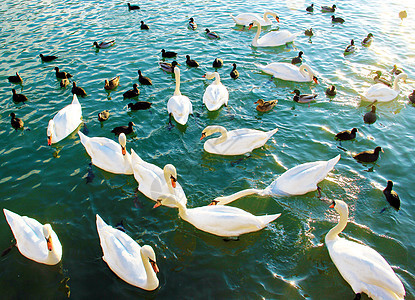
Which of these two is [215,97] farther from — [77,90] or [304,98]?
[77,90]

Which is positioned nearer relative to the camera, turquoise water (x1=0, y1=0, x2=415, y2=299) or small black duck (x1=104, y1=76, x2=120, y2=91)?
turquoise water (x1=0, y1=0, x2=415, y2=299)

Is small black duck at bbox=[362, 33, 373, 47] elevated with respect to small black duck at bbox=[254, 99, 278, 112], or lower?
elevated

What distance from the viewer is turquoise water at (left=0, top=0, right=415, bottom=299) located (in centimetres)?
630

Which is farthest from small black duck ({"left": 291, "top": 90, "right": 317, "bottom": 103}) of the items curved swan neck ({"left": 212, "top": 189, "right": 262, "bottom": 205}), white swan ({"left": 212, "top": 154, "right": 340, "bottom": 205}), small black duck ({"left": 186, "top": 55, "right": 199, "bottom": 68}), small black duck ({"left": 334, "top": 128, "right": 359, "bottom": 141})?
curved swan neck ({"left": 212, "top": 189, "right": 262, "bottom": 205})

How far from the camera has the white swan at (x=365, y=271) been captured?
→ 565 centimetres

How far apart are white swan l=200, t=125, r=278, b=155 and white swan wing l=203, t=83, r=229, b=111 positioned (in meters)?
1.71

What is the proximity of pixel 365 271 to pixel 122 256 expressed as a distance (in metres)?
4.57

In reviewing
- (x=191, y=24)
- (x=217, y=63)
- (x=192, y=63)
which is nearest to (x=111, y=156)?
(x=192, y=63)

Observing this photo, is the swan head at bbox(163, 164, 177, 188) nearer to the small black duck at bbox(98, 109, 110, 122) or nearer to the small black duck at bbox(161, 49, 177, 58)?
the small black duck at bbox(98, 109, 110, 122)

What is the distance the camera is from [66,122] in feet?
32.2

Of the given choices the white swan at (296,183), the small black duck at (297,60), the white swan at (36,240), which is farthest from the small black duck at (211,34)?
the white swan at (36,240)

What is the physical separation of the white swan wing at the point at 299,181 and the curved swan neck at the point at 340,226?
127cm

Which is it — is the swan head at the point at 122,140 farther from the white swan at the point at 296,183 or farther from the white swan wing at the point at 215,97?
the white swan wing at the point at 215,97

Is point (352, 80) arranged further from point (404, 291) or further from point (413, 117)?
point (404, 291)
